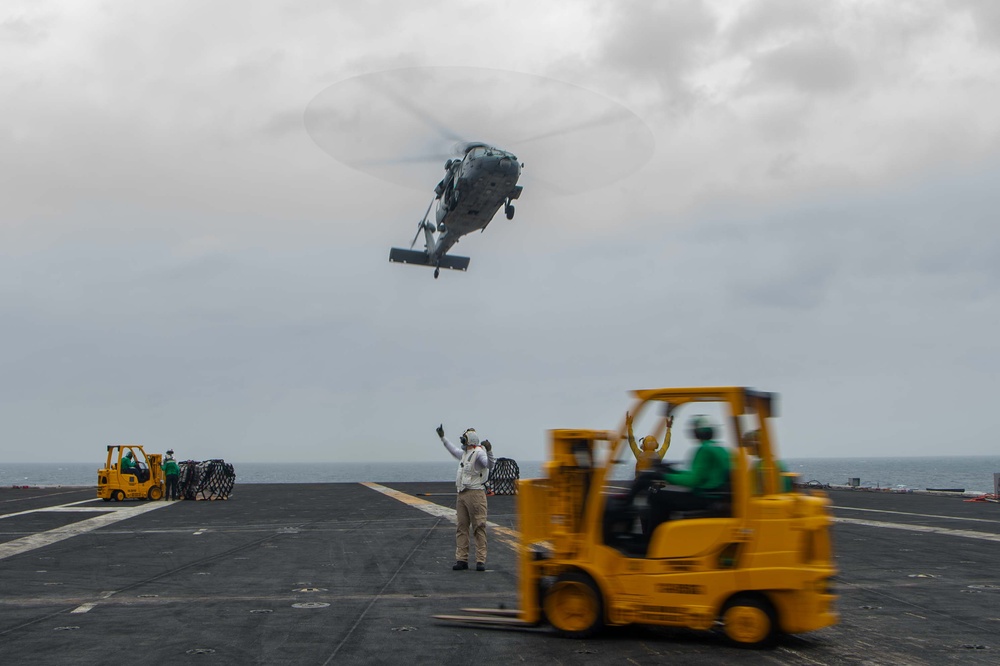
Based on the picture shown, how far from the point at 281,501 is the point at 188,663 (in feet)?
80.0

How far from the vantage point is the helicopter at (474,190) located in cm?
2938

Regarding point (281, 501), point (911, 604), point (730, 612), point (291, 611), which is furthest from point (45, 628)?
point (281, 501)

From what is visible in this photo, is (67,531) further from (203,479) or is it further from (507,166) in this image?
(507,166)

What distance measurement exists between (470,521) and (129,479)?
2139 centimetres

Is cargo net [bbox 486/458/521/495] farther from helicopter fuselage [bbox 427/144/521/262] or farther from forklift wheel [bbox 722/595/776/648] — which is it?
forklift wheel [bbox 722/595/776/648]

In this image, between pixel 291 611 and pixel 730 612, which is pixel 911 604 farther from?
pixel 291 611

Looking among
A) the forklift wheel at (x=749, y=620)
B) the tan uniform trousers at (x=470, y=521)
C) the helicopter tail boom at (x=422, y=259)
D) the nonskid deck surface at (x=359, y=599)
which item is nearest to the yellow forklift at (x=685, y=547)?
A: the forklift wheel at (x=749, y=620)

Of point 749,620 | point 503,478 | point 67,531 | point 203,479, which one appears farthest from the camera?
point 503,478

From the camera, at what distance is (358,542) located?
16047 millimetres

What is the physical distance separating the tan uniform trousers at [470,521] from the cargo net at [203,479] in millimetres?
20834

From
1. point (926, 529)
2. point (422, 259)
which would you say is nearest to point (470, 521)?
point (926, 529)

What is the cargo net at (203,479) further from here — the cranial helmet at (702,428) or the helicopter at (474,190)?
the cranial helmet at (702,428)

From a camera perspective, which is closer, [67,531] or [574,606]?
[574,606]

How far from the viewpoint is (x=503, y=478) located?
112 feet
